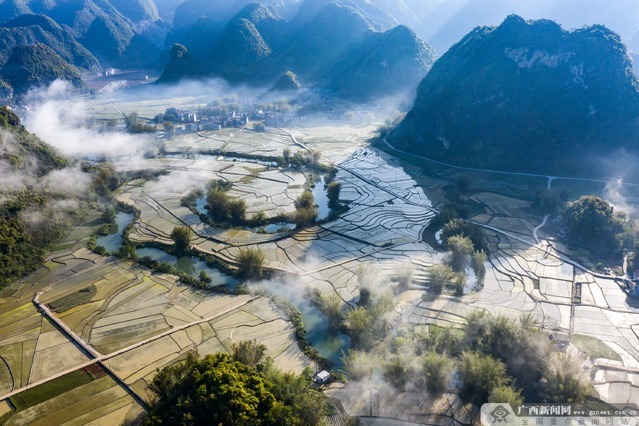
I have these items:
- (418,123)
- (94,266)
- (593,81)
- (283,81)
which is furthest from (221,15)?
(94,266)

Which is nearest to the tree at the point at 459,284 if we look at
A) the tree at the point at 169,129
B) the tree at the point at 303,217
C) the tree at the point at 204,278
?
the tree at the point at 303,217

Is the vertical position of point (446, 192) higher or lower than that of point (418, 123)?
lower

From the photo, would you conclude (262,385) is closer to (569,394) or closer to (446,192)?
(569,394)

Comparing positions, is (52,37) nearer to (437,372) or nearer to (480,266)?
(480,266)

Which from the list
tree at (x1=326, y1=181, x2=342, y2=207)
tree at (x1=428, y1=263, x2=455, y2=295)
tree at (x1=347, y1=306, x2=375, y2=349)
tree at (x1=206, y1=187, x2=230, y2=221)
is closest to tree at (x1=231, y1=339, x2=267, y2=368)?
tree at (x1=347, y1=306, x2=375, y2=349)

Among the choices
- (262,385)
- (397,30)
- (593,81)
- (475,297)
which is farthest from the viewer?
(397,30)

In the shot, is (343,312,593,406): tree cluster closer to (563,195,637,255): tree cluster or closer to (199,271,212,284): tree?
(199,271,212,284): tree

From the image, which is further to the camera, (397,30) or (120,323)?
(397,30)
